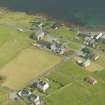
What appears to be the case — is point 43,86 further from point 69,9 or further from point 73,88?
point 69,9

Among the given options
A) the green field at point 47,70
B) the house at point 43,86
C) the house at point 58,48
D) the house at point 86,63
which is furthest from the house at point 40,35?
the house at point 43,86

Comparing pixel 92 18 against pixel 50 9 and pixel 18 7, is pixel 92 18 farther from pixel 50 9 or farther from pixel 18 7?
pixel 18 7

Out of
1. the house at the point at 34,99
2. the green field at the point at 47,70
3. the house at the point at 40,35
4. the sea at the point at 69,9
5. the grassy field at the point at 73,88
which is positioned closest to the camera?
the house at the point at 34,99

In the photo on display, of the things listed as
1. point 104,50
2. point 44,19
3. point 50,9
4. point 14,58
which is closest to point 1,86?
point 14,58

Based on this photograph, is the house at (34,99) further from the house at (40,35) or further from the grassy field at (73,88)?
the house at (40,35)

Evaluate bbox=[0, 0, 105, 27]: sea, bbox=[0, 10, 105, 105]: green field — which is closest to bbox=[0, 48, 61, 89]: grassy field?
bbox=[0, 10, 105, 105]: green field

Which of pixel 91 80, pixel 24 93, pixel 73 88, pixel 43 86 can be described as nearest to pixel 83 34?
pixel 91 80
